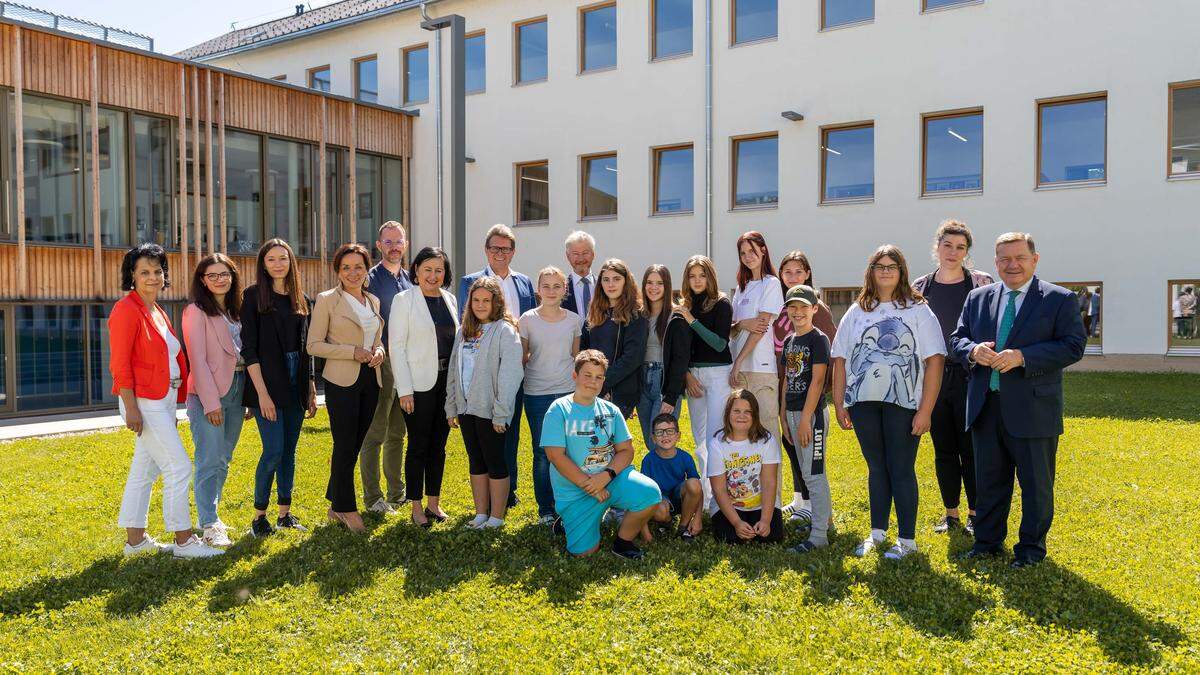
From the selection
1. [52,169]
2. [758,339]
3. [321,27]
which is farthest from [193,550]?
[321,27]

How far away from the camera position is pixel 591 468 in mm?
5453

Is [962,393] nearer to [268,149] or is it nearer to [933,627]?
[933,627]

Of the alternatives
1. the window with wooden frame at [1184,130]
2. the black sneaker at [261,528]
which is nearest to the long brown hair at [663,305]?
the black sneaker at [261,528]

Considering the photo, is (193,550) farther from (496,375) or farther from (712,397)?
(712,397)

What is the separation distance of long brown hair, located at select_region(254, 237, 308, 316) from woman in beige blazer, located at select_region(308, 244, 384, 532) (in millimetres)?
226

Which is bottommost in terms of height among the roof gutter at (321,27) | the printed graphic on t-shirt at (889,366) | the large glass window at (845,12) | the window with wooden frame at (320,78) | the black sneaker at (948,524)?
the black sneaker at (948,524)

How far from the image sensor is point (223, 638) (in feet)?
13.3

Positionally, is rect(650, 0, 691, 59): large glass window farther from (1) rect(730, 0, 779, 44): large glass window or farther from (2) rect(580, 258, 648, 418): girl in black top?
(2) rect(580, 258, 648, 418): girl in black top

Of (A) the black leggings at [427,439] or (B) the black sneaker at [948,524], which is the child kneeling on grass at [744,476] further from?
(A) the black leggings at [427,439]

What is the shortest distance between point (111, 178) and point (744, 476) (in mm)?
12689

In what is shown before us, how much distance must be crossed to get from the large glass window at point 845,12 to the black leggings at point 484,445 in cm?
1286

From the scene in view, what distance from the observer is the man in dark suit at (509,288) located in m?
6.18

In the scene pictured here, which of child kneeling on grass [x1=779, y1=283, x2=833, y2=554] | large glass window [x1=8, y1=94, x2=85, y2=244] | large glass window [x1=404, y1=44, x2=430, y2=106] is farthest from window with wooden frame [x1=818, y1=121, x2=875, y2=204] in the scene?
large glass window [x1=8, y1=94, x2=85, y2=244]

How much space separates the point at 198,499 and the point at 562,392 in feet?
8.25
